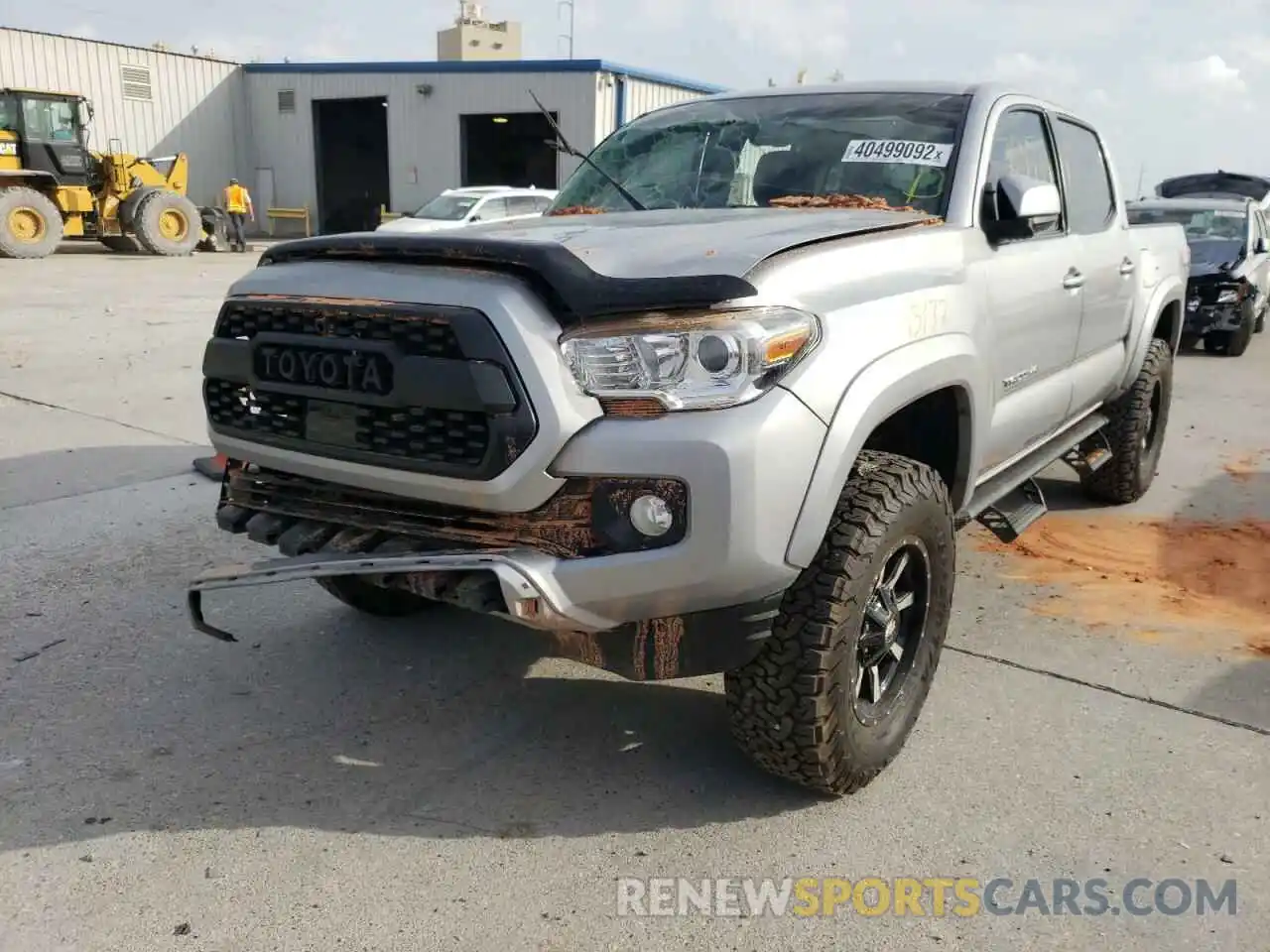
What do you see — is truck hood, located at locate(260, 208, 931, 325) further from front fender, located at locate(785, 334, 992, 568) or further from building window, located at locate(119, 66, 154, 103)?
building window, located at locate(119, 66, 154, 103)

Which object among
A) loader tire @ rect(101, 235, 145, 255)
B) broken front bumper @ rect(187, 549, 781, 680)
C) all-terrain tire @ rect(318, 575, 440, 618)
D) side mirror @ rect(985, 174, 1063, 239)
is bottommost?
all-terrain tire @ rect(318, 575, 440, 618)

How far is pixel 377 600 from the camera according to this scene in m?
3.99

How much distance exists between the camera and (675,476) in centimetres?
232

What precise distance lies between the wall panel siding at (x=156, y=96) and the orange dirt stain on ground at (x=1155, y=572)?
29.0 metres

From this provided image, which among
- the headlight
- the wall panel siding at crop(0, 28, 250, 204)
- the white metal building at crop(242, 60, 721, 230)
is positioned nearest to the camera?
the headlight

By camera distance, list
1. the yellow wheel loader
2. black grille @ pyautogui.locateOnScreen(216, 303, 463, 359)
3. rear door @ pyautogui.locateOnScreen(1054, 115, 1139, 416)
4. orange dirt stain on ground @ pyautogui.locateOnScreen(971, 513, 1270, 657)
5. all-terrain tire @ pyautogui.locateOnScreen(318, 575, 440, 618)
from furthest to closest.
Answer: the yellow wheel loader < rear door @ pyautogui.locateOnScreen(1054, 115, 1139, 416) < orange dirt stain on ground @ pyautogui.locateOnScreen(971, 513, 1270, 657) < all-terrain tire @ pyautogui.locateOnScreen(318, 575, 440, 618) < black grille @ pyautogui.locateOnScreen(216, 303, 463, 359)

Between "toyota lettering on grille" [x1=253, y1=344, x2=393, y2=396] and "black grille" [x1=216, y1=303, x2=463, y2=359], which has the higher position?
"black grille" [x1=216, y1=303, x2=463, y2=359]

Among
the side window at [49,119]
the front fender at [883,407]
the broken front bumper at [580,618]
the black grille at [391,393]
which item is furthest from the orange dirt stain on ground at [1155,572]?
the side window at [49,119]

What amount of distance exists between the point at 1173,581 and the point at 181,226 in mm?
21916

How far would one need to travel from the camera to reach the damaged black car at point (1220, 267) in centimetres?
1189

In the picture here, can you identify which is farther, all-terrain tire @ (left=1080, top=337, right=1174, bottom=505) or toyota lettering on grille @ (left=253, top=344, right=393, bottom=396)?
all-terrain tire @ (left=1080, top=337, right=1174, bottom=505)

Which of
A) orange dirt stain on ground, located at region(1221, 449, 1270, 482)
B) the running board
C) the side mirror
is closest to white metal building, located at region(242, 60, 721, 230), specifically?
orange dirt stain on ground, located at region(1221, 449, 1270, 482)

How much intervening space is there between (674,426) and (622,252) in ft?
1.71

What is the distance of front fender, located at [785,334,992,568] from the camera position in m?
2.46
